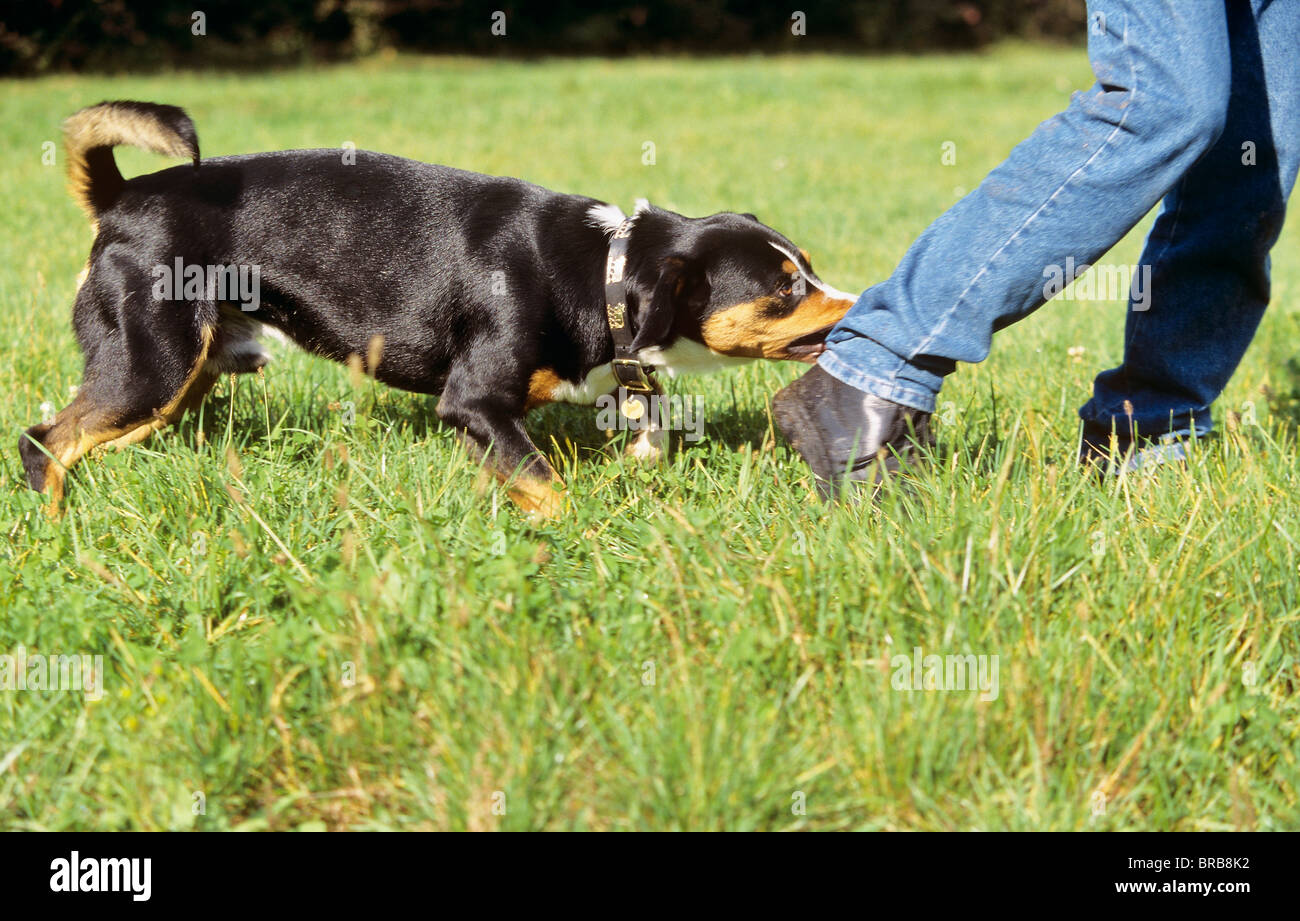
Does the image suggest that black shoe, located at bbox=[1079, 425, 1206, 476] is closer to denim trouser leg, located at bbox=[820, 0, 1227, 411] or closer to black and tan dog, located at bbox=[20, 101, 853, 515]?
denim trouser leg, located at bbox=[820, 0, 1227, 411]

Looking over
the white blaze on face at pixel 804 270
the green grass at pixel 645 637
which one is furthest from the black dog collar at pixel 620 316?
the white blaze on face at pixel 804 270

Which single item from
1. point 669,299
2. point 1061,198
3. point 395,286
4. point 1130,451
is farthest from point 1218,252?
point 395,286

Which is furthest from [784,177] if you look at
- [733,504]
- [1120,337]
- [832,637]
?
[832,637]

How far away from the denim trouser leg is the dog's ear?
614mm

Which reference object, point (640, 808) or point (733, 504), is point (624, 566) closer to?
point (733, 504)

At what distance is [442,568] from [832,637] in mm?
794

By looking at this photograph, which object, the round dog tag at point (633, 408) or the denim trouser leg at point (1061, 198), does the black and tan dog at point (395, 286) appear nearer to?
the round dog tag at point (633, 408)

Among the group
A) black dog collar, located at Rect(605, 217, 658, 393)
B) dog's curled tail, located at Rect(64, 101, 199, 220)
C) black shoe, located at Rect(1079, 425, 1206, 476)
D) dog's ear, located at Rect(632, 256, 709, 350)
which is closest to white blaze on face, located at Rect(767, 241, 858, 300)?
dog's ear, located at Rect(632, 256, 709, 350)

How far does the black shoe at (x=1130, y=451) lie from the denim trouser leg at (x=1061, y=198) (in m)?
0.59

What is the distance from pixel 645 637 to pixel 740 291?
144 cm

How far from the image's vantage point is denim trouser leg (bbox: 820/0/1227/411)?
8.02 feet

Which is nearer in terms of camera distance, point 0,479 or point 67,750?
point 67,750
